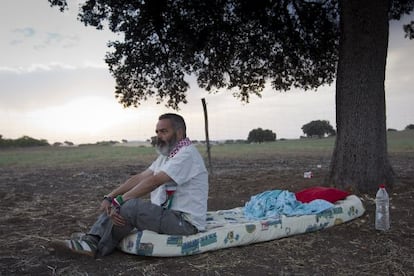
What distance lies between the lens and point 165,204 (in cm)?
478

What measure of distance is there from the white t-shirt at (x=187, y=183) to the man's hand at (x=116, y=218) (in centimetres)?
49

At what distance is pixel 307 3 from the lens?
11.5m

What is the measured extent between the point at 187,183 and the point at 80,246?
142 cm

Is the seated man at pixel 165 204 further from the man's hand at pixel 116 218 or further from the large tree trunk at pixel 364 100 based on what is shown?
the large tree trunk at pixel 364 100

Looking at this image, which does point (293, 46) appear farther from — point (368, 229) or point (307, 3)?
point (368, 229)

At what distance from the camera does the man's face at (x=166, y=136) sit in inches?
183

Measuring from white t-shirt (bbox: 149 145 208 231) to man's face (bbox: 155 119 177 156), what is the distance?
0.45 feet

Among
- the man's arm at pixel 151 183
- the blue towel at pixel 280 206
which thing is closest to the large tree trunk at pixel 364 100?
the blue towel at pixel 280 206

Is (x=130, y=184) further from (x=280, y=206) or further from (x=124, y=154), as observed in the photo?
(x=124, y=154)

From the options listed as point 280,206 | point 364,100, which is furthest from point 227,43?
point 280,206

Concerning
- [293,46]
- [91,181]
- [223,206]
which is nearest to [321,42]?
[293,46]

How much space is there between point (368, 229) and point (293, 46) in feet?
23.9

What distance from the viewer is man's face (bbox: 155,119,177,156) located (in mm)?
4641

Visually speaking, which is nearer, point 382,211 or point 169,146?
point 169,146
